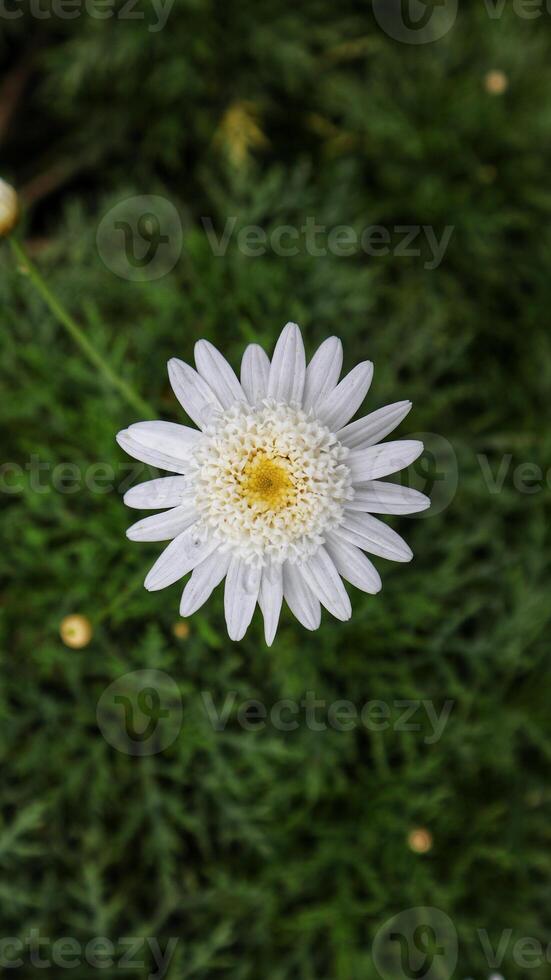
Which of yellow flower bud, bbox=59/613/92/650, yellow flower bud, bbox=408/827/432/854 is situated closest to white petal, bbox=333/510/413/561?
yellow flower bud, bbox=59/613/92/650

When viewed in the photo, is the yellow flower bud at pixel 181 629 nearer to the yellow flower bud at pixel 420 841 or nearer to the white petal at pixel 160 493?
the white petal at pixel 160 493

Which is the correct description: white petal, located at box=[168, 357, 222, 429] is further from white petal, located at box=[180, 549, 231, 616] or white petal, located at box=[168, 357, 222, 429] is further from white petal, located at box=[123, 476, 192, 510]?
white petal, located at box=[180, 549, 231, 616]

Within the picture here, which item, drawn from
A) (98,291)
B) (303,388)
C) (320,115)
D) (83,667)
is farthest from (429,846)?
(320,115)

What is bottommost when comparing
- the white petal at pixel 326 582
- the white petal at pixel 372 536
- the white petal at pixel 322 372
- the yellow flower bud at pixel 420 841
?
the yellow flower bud at pixel 420 841

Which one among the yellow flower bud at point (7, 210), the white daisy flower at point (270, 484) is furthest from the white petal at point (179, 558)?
the yellow flower bud at point (7, 210)

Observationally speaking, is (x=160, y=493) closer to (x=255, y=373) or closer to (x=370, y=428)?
(x=255, y=373)
